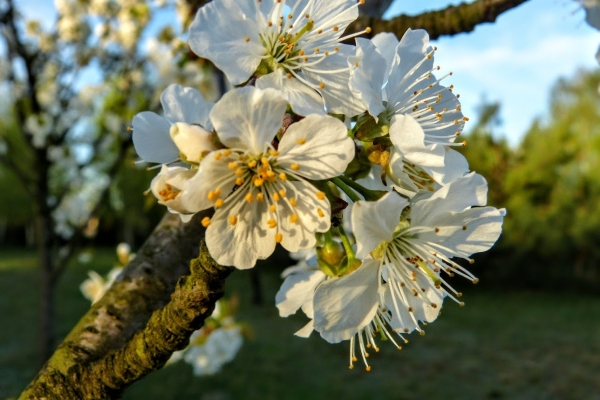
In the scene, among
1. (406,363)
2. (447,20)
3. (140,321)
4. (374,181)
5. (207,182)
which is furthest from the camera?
(406,363)

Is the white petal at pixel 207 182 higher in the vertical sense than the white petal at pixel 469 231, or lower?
higher

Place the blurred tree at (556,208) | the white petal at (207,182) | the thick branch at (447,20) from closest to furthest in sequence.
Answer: the white petal at (207,182) < the thick branch at (447,20) < the blurred tree at (556,208)

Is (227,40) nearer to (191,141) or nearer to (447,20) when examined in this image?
(191,141)

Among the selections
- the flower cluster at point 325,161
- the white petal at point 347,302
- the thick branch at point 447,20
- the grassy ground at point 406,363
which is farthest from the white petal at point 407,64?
the grassy ground at point 406,363

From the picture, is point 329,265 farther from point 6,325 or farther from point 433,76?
point 6,325

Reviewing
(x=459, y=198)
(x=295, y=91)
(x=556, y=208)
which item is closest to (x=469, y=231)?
(x=459, y=198)

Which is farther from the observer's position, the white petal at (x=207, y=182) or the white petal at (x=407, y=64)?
the white petal at (x=407, y=64)

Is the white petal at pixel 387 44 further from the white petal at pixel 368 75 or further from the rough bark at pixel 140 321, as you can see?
the rough bark at pixel 140 321
